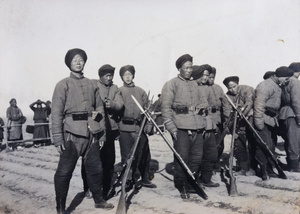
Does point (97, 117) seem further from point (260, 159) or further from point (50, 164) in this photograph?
point (50, 164)

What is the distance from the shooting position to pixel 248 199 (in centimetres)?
424

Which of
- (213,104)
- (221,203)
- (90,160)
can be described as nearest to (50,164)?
(90,160)

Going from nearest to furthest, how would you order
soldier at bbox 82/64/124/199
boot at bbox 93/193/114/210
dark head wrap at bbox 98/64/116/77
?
boot at bbox 93/193/114/210 → soldier at bbox 82/64/124/199 → dark head wrap at bbox 98/64/116/77

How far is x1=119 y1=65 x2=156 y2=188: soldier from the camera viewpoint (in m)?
5.08

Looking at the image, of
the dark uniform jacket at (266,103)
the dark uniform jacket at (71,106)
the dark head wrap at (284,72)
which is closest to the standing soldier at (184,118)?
the dark uniform jacket at (71,106)

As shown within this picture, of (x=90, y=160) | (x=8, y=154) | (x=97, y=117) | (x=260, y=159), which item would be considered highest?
(x=97, y=117)

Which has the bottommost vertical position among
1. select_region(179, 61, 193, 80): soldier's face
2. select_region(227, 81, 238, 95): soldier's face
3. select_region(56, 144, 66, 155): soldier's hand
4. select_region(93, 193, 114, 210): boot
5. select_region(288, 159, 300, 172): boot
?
select_region(93, 193, 114, 210): boot

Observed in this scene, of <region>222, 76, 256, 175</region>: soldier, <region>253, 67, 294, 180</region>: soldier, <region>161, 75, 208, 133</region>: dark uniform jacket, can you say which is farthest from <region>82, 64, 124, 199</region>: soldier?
<region>253, 67, 294, 180</region>: soldier

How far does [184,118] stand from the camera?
4.53 meters

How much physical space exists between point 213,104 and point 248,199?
223 centimetres

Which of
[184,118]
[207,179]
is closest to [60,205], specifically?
[184,118]

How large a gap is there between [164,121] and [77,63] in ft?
5.33

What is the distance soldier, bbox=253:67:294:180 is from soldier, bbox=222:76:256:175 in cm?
31

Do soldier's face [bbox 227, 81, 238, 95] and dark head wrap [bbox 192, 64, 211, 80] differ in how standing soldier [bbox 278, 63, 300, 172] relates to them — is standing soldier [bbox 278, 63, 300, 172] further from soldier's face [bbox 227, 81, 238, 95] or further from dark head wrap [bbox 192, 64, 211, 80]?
dark head wrap [bbox 192, 64, 211, 80]
